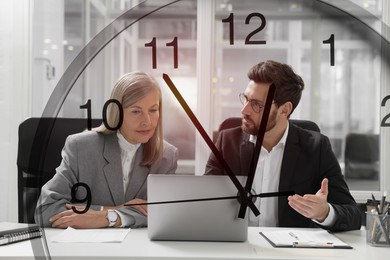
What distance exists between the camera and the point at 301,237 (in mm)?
→ 1375

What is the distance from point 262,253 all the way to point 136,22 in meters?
0.69

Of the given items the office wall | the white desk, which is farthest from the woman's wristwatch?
the office wall

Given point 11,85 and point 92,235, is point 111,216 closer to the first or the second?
point 92,235

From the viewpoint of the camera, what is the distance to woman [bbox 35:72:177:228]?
1478mm

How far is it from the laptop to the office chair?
696 millimetres

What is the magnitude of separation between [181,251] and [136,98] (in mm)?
482

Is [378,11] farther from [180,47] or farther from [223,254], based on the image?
[223,254]

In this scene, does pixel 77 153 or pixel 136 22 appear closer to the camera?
pixel 136 22

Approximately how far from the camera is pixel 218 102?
1666mm

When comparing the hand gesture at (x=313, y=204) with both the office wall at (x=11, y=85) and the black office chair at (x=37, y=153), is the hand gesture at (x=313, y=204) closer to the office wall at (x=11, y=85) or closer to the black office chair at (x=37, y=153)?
the black office chair at (x=37, y=153)

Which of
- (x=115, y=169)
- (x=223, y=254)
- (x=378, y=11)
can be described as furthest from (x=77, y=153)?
(x=378, y=11)

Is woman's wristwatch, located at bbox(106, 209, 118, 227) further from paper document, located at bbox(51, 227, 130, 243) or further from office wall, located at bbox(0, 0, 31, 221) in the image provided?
office wall, located at bbox(0, 0, 31, 221)

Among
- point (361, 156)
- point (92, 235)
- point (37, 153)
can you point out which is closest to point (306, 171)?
point (361, 156)

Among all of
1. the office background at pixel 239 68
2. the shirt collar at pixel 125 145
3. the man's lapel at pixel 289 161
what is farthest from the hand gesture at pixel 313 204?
the shirt collar at pixel 125 145
